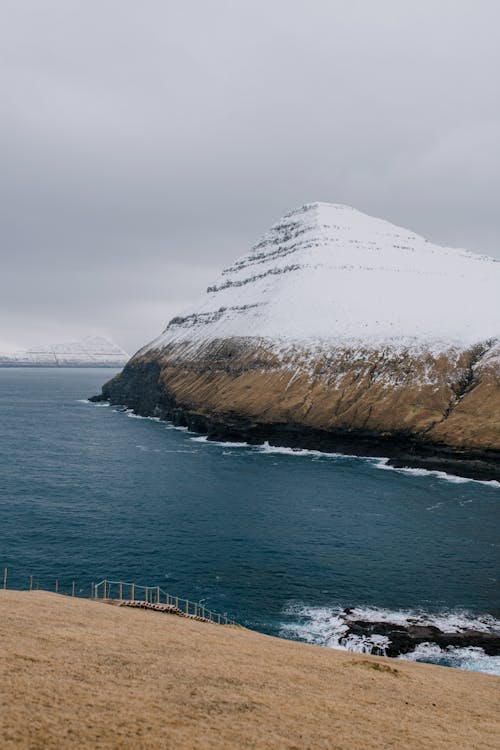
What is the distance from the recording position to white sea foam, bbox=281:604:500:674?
3747 cm

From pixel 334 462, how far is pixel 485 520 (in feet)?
137

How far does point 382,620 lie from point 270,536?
22.7 meters

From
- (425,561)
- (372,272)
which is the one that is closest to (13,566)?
(425,561)

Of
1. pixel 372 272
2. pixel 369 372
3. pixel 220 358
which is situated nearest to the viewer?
pixel 369 372

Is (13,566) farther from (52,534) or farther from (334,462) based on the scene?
(334,462)

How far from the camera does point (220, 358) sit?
170875mm

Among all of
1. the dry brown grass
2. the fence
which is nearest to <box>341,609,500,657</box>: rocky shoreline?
the dry brown grass

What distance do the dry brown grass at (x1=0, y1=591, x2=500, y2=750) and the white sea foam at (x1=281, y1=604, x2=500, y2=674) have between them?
349 inches

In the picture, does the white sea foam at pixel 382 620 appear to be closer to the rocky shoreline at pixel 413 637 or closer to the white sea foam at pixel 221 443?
the rocky shoreline at pixel 413 637

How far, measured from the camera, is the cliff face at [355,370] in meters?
112

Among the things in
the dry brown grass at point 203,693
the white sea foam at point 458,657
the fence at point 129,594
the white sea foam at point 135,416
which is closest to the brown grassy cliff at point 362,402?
the white sea foam at point 135,416

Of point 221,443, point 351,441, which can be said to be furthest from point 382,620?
point 221,443

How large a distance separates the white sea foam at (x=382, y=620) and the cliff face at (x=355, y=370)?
56805mm

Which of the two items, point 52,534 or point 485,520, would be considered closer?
point 52,534
